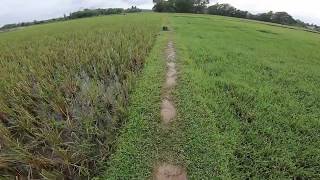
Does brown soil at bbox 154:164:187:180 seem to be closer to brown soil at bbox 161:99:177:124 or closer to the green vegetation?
the green vegetation

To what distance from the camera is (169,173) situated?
3.81m

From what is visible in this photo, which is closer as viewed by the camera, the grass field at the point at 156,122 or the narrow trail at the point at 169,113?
the narrow trail at the point at 169,113

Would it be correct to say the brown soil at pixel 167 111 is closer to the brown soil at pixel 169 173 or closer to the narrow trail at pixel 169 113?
the narrow trail at pixel 169 113

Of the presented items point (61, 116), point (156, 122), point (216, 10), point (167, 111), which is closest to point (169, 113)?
point (167, 111)

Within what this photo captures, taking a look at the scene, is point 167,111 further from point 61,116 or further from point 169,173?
point 61,116

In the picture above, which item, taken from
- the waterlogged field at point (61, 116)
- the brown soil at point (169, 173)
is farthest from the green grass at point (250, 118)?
the waterlogged field at point (61, 116)

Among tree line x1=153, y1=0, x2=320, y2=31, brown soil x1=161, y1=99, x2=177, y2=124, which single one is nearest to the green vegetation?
brown soil x1=161, y1=99, x2=177, y2=124

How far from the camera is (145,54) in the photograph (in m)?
9.59

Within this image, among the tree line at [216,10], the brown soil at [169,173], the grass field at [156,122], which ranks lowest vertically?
the brown soil at [169,173]

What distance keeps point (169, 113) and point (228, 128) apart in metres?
0.96

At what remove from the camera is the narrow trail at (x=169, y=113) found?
3781mm

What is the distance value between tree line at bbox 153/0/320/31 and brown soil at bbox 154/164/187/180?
40.2 m

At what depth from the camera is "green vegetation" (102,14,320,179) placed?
4.03 metres

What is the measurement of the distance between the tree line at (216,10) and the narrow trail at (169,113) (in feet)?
118
